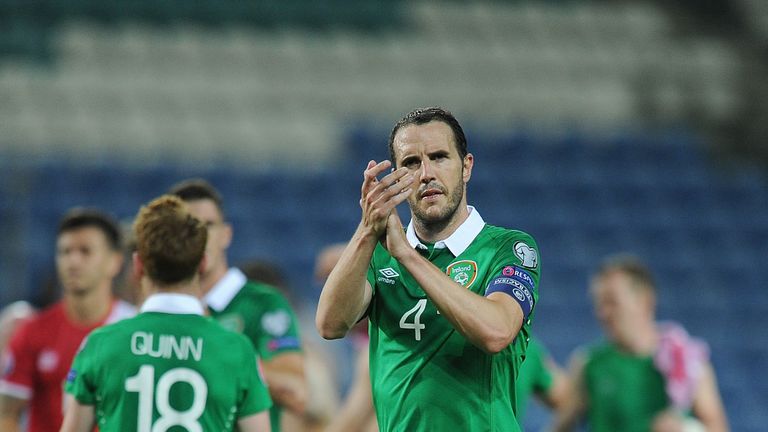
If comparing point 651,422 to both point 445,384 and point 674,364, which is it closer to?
point 674,364

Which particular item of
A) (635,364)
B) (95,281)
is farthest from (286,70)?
(95,281)

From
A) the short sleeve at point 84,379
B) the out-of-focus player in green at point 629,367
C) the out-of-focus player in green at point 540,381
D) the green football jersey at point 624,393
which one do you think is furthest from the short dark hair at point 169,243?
the green football jersey at point 624,393

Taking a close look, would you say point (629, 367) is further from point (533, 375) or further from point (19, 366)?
point (19, 366)

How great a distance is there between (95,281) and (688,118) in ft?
35.9

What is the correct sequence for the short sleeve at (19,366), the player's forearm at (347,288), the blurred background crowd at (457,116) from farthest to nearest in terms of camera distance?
the blurred background crowd at (457,116) → the short sleeve at (19,366) → the player's forearm at (347,288)

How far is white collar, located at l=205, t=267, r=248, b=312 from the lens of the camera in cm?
515

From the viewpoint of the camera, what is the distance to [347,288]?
3.33m

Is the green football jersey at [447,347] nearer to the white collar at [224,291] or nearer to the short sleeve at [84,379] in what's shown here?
the short sleeve at [84,379]

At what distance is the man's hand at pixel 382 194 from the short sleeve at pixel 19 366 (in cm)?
231


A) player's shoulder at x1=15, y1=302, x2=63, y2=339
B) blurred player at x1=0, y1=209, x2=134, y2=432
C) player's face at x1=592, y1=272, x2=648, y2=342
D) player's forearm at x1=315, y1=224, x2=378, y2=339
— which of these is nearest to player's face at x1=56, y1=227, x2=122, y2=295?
blurred player at x1=0, y1=209, x2=134, y2=432

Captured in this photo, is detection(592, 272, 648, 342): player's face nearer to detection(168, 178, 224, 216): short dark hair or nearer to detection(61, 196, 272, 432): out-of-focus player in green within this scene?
detection(168, 178, 224, 216): short dark hair

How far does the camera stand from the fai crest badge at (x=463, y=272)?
3.53m

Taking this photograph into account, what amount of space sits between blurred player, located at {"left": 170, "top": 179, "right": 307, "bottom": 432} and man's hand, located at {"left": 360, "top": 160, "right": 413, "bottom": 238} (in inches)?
70.5

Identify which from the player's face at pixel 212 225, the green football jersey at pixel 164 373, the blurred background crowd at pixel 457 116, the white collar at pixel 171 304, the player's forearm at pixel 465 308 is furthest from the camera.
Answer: the blurred background crowd at pixel 457 116
